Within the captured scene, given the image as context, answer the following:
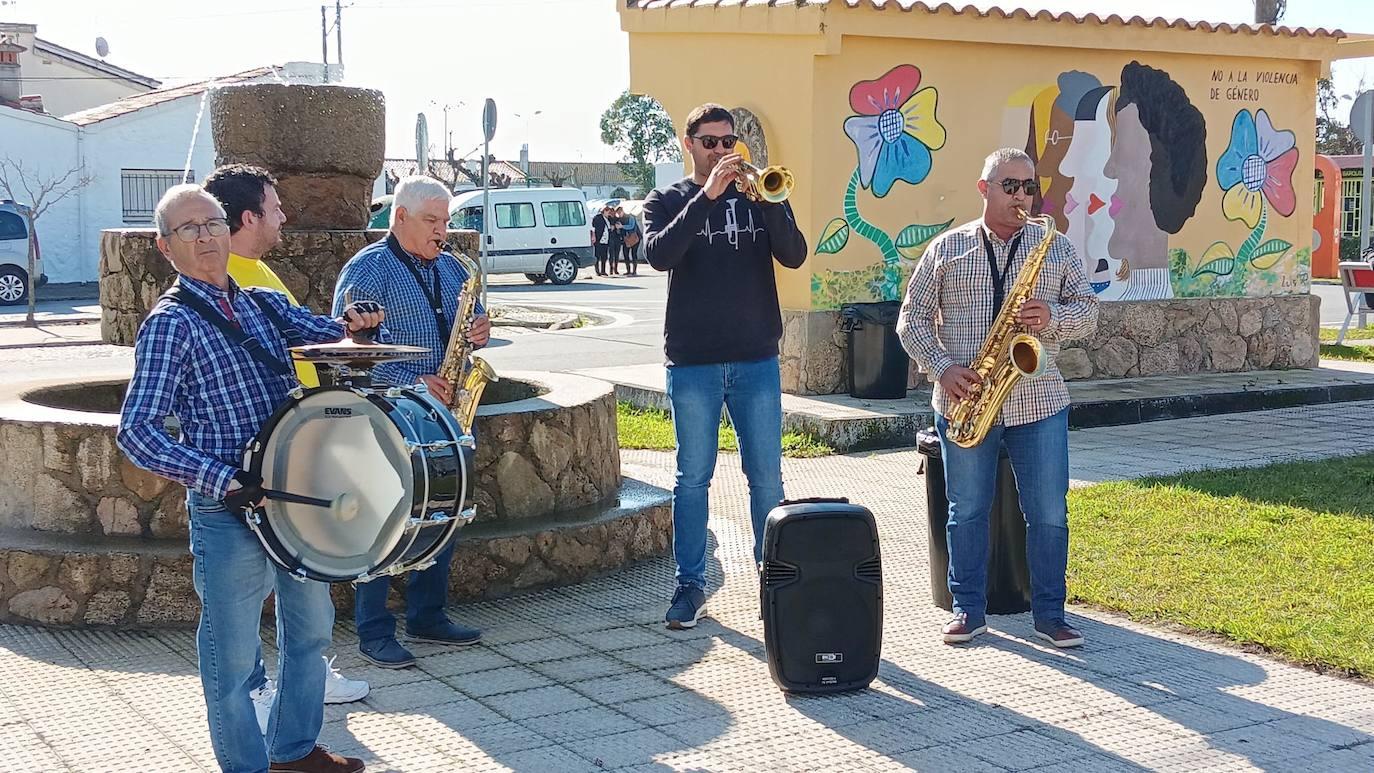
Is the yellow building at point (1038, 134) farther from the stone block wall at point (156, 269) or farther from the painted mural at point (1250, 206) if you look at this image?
the stone block wall at point (156, 269)

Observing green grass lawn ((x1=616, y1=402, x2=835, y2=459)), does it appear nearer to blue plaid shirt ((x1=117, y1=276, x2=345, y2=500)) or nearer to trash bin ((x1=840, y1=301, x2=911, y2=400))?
trash bin ((x1=840, y1=301, x2=911, y2=400))

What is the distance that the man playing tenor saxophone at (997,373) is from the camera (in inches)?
219

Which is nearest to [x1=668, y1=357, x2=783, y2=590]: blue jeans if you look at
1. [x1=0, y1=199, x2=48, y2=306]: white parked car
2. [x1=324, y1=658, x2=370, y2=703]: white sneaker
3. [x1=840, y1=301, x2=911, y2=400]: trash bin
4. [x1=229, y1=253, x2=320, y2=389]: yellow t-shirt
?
[x1=324, y1=658, x2=370, y2=703]: white sneaker

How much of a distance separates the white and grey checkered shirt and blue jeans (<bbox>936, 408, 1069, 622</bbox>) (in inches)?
4.4

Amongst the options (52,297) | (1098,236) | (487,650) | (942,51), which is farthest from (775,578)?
(52,297)

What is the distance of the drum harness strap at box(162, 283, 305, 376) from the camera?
3838 millimetres

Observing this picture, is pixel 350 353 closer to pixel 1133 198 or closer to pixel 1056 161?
pixel 1056 161

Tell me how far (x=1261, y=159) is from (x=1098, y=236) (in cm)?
212

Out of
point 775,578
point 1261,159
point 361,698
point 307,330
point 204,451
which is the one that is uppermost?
point 1261,159

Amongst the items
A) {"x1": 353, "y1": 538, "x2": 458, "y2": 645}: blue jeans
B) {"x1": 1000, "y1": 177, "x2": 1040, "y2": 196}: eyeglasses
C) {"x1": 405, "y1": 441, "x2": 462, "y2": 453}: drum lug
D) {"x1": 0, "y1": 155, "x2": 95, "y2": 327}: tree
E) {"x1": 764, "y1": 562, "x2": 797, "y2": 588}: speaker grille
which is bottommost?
{"x1": 353, "y1": 538, "x2": 458, "y2": 645}: blue jeans

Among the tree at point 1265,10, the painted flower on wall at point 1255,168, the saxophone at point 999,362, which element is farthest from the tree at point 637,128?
the saxophone at point 999,362

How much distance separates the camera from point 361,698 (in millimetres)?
5066

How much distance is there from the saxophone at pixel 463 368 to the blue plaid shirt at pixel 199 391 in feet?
4.70

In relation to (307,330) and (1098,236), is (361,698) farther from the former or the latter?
(1098,236)
